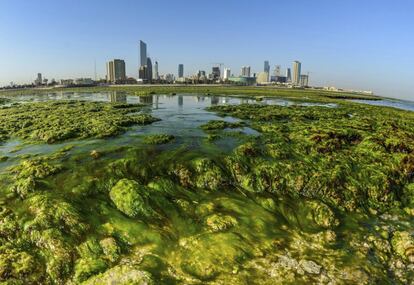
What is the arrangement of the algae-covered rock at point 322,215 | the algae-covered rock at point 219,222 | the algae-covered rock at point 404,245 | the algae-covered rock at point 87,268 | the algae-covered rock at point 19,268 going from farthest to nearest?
the algae-covered rock at point 322,215
the algae-covered rock at point 219,222
the algae-covered rock at point 404,245
the algae-covered rock at point 87,268
the algae-covered rock at point 19,268

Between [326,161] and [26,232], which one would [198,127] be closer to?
[326,161]

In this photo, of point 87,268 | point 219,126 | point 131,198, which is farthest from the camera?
point 219,126

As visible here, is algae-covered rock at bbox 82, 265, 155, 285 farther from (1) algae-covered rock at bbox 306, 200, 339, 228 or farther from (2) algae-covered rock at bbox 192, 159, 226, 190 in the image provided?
(1) algae-covered rock at bbox 306, 200, 339, 228

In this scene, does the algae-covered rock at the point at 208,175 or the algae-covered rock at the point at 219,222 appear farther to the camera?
the algae-covered rock at the point at 208,175

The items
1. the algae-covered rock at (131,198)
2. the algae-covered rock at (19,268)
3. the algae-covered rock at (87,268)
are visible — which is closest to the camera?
the algae-covered rock at (19,268)

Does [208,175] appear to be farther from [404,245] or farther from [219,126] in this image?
[219,126]

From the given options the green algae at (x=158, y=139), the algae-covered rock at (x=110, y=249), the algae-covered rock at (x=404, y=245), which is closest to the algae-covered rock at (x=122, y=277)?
the algae-covered rock at (x=110, y=249)

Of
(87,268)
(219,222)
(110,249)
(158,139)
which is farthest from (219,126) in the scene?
(87,268)

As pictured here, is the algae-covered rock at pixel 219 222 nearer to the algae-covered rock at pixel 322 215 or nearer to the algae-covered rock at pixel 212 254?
the algae-covered rock at pixel 212 254
